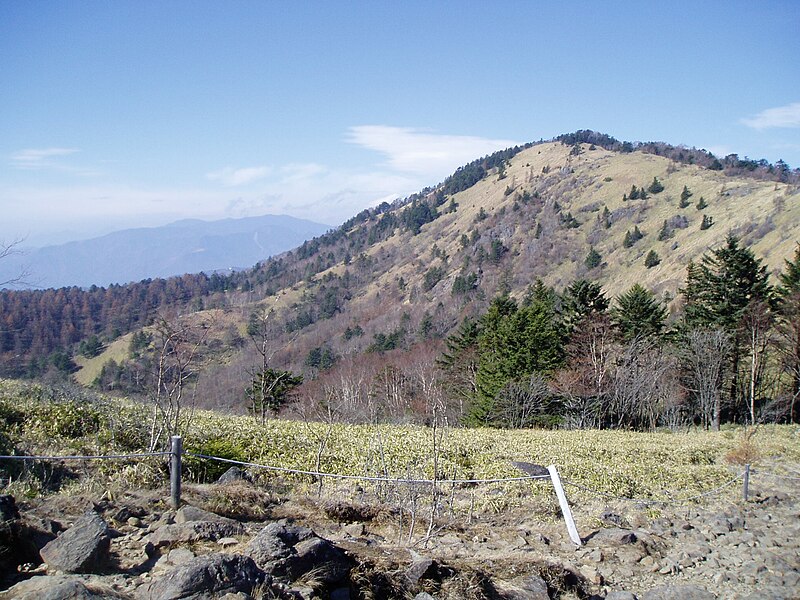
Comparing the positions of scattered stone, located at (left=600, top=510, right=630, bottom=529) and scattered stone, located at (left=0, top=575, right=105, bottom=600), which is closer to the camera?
scattered stone, located at (left=0, top=575, right=105, bottom=600)

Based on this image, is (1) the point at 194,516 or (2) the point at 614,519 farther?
(2) the point at 614,519

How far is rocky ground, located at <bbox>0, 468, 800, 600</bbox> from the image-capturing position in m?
4.16

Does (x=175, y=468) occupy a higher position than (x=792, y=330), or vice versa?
(x=175, y=468)

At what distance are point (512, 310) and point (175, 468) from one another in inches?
1386

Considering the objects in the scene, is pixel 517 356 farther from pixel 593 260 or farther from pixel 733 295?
pixel 593 260

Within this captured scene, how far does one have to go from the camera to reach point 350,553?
5.01 m

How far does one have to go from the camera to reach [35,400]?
12.2 m

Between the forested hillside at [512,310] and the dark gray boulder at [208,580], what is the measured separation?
5560 mm

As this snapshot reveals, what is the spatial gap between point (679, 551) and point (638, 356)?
2501cm

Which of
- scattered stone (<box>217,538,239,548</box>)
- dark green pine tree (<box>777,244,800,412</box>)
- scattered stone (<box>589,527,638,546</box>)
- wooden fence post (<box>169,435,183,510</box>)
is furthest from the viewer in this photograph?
dark green pine tree (<box>777,244,800,412</box>)

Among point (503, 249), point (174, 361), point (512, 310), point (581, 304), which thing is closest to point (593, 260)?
point (503, 249)

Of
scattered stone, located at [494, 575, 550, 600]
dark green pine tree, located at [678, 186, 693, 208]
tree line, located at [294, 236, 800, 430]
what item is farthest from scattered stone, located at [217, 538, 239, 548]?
dark green pine tree, located at [678, 186, 693, 208]

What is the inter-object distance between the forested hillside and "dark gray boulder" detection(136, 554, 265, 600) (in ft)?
18.2

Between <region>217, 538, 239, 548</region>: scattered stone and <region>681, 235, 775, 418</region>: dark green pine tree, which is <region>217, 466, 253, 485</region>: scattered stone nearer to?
<region>217, 538, 239, 548</region>: scattered stone
